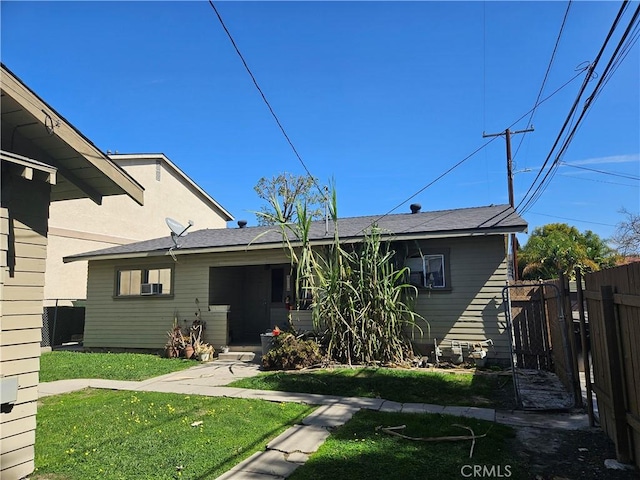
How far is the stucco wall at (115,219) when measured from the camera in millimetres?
16812

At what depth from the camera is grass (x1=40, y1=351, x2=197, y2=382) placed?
8.18 m

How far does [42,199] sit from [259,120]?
6684mm

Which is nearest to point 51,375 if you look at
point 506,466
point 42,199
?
point 42,199

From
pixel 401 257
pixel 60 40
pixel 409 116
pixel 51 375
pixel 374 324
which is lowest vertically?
pixel 51 375

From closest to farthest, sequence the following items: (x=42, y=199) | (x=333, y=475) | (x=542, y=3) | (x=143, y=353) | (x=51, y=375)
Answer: (x=333, y=475) < (x=42, y=199) < (x=542, y=3) < (x=51, y=375) < (x=143, y=353)

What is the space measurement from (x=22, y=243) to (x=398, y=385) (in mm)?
5327

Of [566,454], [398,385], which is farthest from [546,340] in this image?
[566,454]

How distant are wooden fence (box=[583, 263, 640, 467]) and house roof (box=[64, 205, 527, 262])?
457 cm

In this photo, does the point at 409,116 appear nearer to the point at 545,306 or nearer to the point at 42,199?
the point at 545,306

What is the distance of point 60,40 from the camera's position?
6.70 m

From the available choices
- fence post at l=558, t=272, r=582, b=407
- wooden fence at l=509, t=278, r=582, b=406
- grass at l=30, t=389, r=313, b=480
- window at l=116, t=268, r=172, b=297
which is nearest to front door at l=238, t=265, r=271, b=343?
window at l=116, t=268, r=172, b=297

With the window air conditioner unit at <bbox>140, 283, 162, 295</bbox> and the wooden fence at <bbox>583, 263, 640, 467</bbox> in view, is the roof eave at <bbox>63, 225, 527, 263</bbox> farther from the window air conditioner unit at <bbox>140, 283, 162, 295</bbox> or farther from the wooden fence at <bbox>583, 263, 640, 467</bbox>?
the wooden fence at <bbox>583, 263, 640, 467</bbox>

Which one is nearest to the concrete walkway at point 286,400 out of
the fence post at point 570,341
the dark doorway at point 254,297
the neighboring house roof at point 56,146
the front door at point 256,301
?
the fence post at point 570,341

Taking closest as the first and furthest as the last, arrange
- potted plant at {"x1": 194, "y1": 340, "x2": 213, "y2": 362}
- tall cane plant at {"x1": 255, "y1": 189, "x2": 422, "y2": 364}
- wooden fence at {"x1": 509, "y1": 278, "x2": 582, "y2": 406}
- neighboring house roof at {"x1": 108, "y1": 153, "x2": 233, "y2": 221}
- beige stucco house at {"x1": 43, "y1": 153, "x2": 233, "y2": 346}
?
wooden fence at {"x1": 509, "y1": 278, "x2": 582, "y2": 406} → tall cane plant at {"x1": 255, "y1": 189, "x2": 422, "y2": 364} → potted plant at {"x1": 194, "y1": 340, "x2": 213, "y2": 362} → beige stucco house at {"x1": 43, "y1": 153, "x2": 233, "y2": 346} → neighboring house roof at {"x1": 108, "y1": 153, "x2": 233, "y2": 221}
